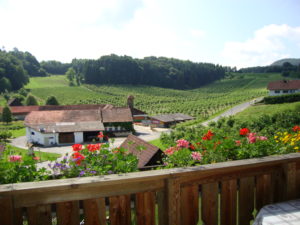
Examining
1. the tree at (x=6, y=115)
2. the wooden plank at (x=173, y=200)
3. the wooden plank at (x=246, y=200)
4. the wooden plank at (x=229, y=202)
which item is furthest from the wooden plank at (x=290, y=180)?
the tree at (x=6, y=115)

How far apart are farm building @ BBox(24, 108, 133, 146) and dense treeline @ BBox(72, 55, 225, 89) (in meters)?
79.3

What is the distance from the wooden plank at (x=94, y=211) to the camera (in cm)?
213

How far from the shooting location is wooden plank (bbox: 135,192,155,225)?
2285 millimetres

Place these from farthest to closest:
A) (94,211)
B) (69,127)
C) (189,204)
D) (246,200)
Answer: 1. (69,127)
2. (246,200)
3. (189,204)
4. (94,211)

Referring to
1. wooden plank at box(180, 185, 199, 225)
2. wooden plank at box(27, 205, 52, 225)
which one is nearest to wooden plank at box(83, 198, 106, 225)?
wooden plank at box(27, 205, 52, 225)

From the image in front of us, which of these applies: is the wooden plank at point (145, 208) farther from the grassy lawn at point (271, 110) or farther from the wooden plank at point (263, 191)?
the grassy lawn at point (271, 110)

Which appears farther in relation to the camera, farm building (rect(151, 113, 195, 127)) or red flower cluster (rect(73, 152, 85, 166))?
farm building (rect(151, 113, 195, 127))

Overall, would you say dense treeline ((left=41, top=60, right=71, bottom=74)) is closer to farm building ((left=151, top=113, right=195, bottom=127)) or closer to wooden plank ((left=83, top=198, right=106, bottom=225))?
farm building ((left=151, top=113, right=195, bottom=127))

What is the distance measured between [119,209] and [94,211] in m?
0.21

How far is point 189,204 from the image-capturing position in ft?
8.01

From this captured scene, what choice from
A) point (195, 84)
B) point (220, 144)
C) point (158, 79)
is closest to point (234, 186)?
point (220, 144)

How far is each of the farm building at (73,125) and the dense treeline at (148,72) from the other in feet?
260

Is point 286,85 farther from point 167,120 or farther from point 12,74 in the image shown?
point 12,74

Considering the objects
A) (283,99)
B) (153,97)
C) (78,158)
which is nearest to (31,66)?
(153,97)
